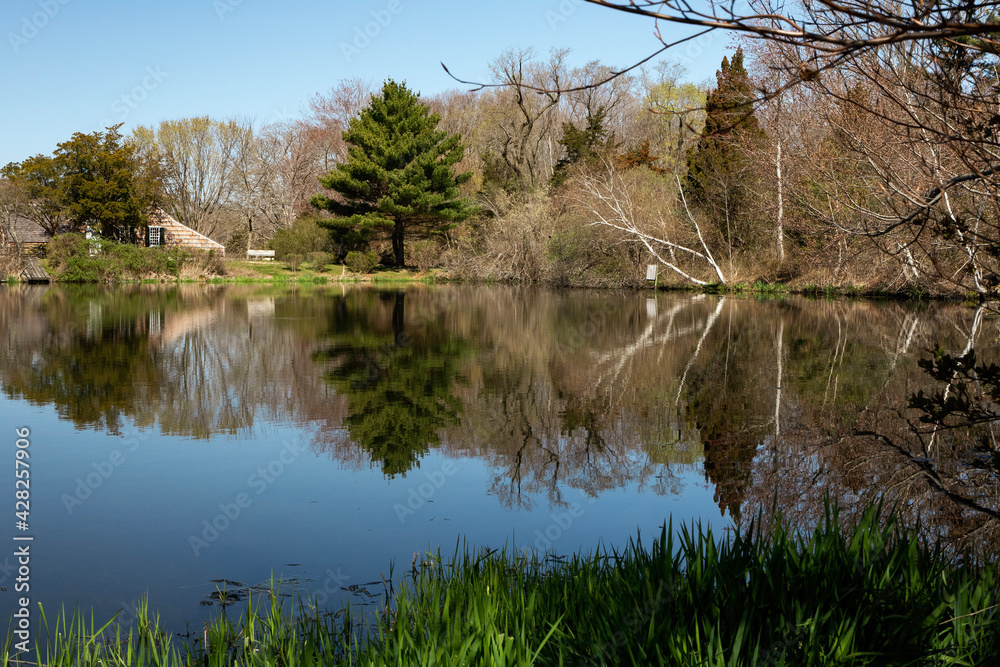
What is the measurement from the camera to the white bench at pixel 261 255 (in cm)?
4962

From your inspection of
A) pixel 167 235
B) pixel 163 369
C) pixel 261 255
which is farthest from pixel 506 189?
pixel 163 369

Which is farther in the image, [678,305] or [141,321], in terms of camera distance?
[678,305]

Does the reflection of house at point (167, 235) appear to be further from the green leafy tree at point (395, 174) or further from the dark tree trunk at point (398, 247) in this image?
the dark tree trunk at point (398, 247)


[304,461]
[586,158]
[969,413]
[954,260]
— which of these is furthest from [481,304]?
[969,413]

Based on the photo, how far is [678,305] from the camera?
87.5ft

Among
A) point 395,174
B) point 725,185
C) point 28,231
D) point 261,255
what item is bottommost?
point 261,255

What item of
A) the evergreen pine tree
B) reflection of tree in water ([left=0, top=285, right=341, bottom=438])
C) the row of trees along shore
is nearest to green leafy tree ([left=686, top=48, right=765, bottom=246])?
the row of trees along shore

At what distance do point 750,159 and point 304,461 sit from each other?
1068 inches

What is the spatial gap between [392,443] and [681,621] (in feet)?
17.1

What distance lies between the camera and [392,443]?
810 cm

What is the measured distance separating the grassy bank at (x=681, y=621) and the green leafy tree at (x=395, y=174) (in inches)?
1585

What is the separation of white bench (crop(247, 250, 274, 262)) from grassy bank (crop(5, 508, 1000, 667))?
47.6 meters

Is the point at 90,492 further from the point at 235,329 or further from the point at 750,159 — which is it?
the point at 750,159

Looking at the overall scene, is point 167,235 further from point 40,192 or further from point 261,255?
point 40,192
